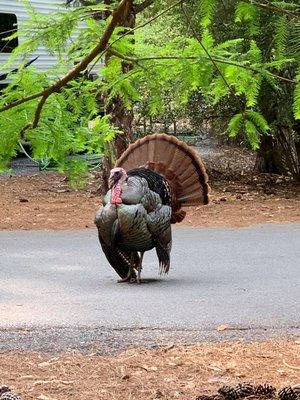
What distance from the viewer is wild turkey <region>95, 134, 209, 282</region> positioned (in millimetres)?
7766

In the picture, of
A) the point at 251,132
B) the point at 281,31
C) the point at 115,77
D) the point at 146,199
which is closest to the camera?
the point at 281,31

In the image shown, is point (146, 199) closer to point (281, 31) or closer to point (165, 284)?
point (165, 284)

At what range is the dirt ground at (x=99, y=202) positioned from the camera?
13000mm

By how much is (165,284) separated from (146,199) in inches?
41.4

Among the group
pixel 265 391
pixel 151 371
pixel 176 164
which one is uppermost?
pixel 176 164

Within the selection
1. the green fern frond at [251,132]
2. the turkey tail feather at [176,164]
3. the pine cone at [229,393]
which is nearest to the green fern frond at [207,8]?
the green fern frond at [251,132]

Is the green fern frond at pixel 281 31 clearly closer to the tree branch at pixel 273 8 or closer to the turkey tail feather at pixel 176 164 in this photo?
the tree branch at pixel 273 8

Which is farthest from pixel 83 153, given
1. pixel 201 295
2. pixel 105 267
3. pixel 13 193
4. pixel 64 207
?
pixel 13 193

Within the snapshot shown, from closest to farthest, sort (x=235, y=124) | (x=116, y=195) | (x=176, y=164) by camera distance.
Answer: (x=235, y=124) → (x=116, y=195) → (x=176, y=164)

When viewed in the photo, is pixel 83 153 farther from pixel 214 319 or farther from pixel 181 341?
pixel 214 319

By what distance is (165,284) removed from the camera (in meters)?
8.47

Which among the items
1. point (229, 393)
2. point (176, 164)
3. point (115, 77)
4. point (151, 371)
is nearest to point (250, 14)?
point (115, 77)

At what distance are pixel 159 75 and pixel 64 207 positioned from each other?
9.76 meters

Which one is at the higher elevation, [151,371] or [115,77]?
[115,77]
